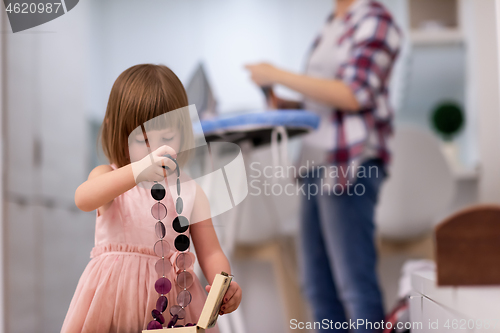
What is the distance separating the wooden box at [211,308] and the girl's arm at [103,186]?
0.11 metres

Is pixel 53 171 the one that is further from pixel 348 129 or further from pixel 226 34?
pixel 226 34

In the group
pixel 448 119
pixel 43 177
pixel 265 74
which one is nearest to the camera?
pixel 43 177

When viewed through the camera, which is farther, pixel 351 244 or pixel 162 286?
pixel 351 244

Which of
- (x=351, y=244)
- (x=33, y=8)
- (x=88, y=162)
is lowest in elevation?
(x=351, y=244)

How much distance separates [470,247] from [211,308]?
0.82 ft

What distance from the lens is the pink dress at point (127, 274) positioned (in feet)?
1.10

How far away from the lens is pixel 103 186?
34 centimetres

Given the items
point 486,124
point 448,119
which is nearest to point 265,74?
point 486,124

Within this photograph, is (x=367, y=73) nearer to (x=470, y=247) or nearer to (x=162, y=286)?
(x=470, y=247)

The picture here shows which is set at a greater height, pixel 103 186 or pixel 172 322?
pixel 103 186

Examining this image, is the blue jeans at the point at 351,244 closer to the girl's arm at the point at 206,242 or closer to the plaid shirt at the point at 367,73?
the plaid shirt at the point at 367,73

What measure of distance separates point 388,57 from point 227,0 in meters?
0.97

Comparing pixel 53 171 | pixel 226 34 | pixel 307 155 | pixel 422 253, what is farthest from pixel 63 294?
pixel 226 34

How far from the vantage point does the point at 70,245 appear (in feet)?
1.40
